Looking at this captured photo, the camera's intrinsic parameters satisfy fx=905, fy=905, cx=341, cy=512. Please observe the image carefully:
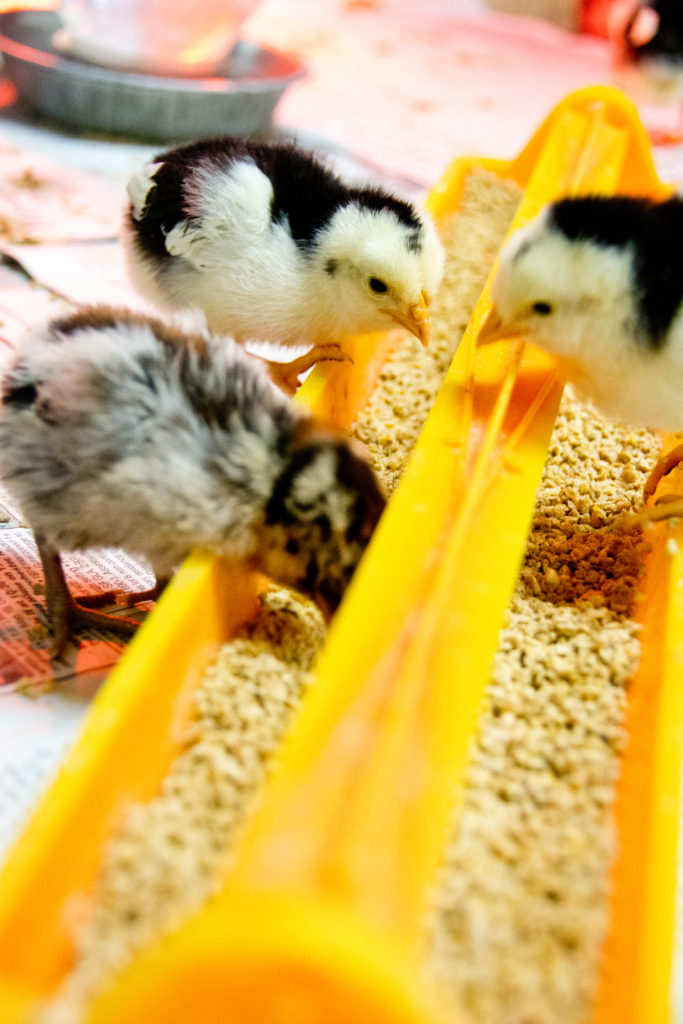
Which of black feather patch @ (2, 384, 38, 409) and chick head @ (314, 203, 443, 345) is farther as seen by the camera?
chick head @ (314, 203, 443, 345)

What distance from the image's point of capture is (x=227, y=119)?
2652 mm

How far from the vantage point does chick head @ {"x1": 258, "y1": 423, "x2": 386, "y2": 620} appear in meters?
Result: 0.95

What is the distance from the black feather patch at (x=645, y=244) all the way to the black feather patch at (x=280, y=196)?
355mm

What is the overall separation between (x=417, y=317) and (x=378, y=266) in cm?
10

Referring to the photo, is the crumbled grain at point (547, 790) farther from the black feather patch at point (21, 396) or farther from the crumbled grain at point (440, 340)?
the black feather patch at point (21, 396)

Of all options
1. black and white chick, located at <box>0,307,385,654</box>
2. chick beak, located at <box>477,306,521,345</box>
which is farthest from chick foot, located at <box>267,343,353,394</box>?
black and white chick, located at <box>0,307,385,654</box>

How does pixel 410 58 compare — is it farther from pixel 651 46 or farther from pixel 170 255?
pixel 170 255

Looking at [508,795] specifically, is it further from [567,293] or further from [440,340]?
[440,340]

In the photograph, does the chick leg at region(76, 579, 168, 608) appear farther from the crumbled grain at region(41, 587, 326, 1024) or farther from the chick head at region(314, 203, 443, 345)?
the chick head at region(314, 203, 443, 345)

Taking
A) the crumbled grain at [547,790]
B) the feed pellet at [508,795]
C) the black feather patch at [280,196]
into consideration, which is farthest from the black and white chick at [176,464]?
the black feather patch at [280,196]

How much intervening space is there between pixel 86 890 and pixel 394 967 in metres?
0.30

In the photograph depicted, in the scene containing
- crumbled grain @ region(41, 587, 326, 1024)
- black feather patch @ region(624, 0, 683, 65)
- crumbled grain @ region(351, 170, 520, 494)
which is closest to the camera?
crumbled grain @ region(41, 587, 326, 1024)

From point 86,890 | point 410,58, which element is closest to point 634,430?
point 86,890

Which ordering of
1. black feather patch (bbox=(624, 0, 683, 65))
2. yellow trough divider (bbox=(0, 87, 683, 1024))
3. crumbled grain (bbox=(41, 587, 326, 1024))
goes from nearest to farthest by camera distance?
yellow trough divider (bbox=(0, 87, 683, 1024)) → crumbled grain (bbox=(41, 587, 326, 1024)) → black feather patch (bbox=(624, 0, 683, 65))
